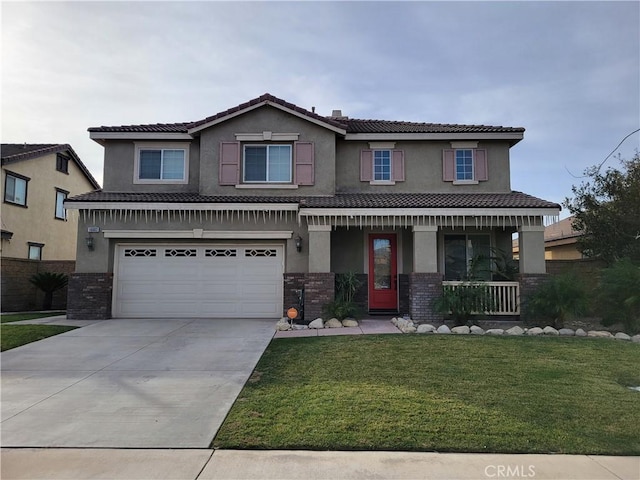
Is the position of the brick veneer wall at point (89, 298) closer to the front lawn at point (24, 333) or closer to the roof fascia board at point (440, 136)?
the front lawn at point (24, 333)

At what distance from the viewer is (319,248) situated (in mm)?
12094

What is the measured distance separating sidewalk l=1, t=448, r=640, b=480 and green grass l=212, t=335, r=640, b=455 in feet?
0.54

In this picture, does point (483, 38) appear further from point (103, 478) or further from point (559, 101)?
point (103, 478)

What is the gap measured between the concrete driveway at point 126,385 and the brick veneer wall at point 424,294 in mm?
3945

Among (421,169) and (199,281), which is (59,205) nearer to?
(199,281)

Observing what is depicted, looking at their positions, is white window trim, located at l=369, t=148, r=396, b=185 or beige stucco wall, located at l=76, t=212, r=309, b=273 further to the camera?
white window trim, located at l=369, t=148, r=396, b=185

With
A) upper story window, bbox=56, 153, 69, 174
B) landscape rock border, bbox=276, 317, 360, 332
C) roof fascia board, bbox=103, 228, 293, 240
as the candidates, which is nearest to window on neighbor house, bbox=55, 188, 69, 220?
upper story window, bbox=56, 153, 69, 174

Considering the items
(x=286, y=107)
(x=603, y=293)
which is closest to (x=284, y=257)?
(x=286, y=107)

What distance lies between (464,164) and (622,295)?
6.09 meters

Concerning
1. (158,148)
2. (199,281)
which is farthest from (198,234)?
(158,148)

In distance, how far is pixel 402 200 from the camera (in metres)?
12.7

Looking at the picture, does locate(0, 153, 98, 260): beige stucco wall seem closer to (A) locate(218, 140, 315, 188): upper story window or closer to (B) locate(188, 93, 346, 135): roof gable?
(B) locate(188, 93, 346, 135): roof gable

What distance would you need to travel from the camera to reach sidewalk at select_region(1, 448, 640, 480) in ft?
12.7

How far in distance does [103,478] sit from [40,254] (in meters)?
21.0
